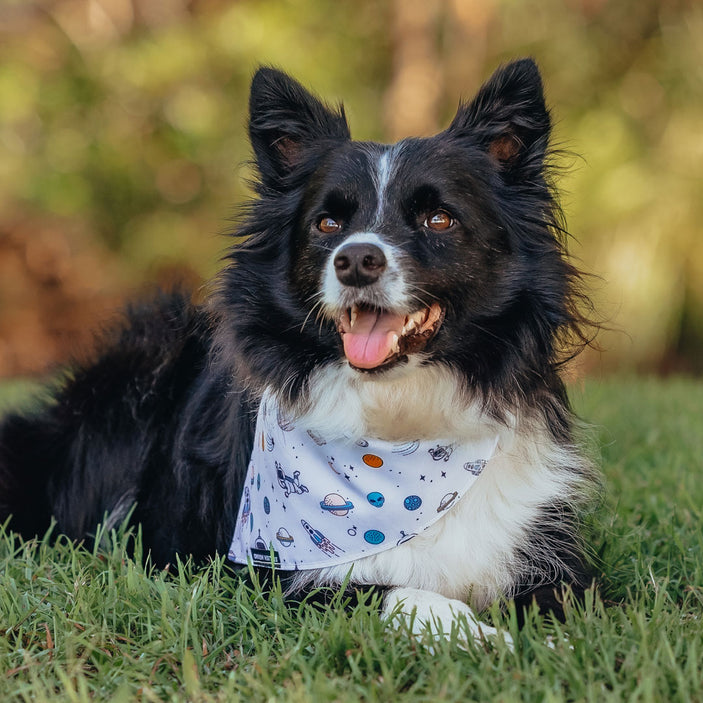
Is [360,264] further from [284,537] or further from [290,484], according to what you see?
[284,537]

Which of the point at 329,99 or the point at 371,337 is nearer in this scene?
the point at 371,337

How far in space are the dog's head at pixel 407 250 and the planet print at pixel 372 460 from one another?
35 centimetres

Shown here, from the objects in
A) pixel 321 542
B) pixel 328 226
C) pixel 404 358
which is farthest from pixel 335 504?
pixel 328 226

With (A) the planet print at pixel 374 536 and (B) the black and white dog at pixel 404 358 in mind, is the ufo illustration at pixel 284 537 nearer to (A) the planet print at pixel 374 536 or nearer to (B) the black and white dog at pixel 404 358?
(B) the black and white dog at pixel 404 358

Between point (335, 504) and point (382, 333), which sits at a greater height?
point (382, 333)

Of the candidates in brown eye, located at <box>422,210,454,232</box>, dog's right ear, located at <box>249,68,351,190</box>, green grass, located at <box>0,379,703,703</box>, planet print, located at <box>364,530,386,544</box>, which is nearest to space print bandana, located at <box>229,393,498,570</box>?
planet print, located at <box>364,530,386,544</box>

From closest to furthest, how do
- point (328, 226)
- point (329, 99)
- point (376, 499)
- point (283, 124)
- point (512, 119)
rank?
point (376, 499) < point (328, 226) < point (512, 119) < point (283, 124) < point (329, 99)

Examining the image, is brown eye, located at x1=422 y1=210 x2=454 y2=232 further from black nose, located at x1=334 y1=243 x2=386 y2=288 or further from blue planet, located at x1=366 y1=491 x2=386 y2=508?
blue planet, located at x1=366 y1=491 x2=386 y2=508

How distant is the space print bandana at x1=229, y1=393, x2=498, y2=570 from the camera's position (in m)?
3.00

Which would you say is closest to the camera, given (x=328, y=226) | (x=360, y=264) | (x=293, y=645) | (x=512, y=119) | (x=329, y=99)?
(x=293, y=645)

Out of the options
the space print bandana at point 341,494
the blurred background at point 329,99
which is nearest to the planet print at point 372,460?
the space print bandana at point 341,494

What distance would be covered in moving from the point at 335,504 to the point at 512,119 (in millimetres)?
1571

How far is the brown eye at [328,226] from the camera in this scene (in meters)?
3.20

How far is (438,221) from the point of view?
10.2 feet
